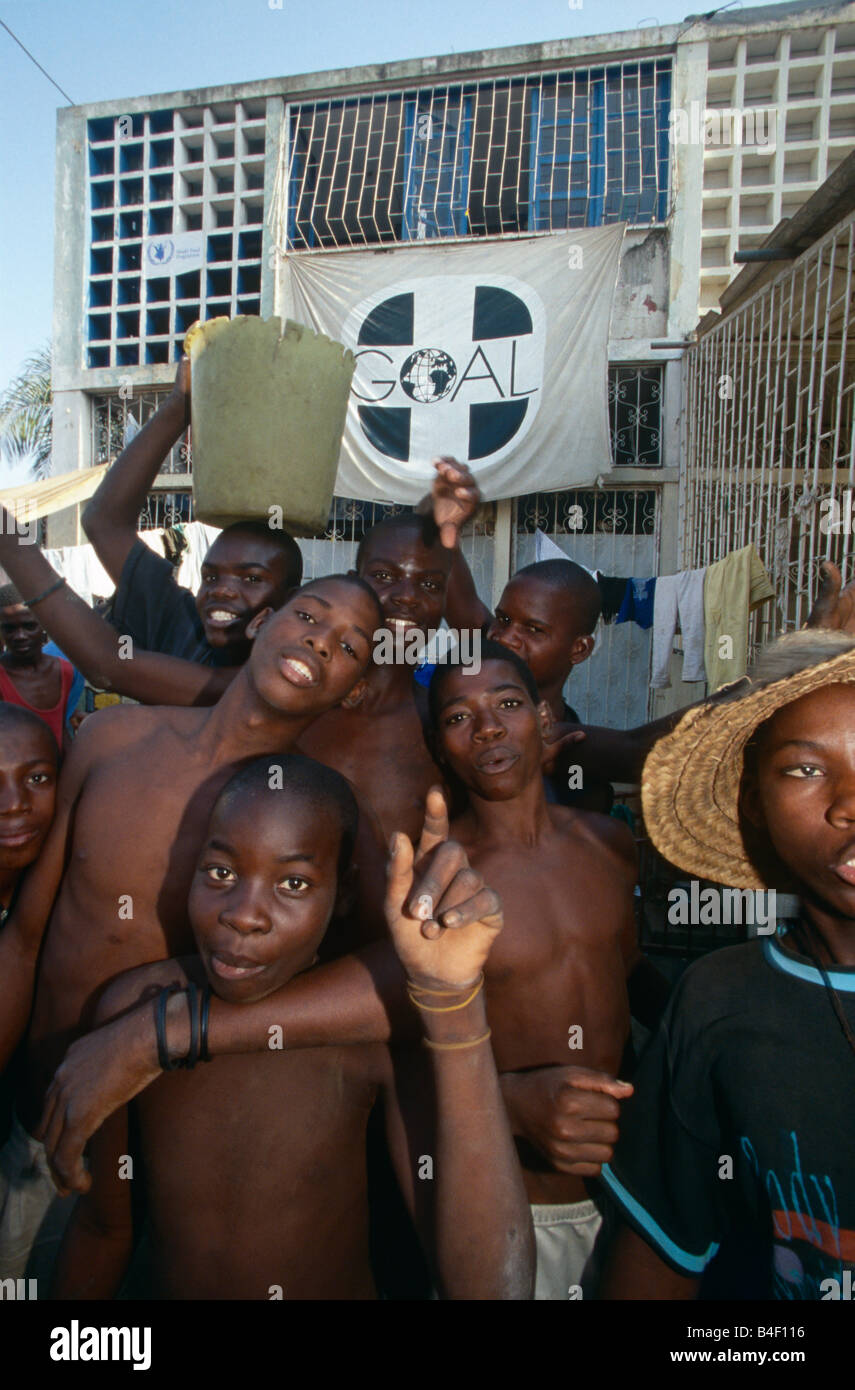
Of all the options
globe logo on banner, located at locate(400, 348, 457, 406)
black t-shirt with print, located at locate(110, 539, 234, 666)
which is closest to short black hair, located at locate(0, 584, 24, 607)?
black t-shirt with print, located at locate(110, 539, 234, 666)

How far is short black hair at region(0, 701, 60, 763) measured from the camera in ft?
5.64

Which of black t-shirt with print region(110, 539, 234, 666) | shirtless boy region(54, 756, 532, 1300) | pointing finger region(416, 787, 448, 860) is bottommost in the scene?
shirtless boy region(54, 756, 532, 1300)

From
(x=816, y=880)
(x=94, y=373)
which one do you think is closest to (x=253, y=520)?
(x=816, y=880)

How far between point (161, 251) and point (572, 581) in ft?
23.8

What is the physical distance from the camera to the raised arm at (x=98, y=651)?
195 cm

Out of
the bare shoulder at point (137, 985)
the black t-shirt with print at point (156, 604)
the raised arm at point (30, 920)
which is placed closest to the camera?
the bare shoulder at point (137, 985)

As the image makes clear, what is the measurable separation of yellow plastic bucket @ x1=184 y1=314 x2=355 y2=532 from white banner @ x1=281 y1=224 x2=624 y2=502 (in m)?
4.72

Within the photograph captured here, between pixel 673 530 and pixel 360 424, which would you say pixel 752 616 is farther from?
pixel 360 424

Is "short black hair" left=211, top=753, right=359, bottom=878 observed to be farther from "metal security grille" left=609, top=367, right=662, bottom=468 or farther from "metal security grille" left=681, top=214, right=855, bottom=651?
"metal security grille" left=609, top=367, right=662, bottom=468

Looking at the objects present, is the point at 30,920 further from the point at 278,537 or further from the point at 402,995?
the point at 278,537

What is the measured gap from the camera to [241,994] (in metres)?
1.38

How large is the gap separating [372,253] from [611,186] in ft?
7.14

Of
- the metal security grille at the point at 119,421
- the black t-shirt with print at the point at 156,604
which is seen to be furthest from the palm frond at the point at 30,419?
the black t-shirt with print at the point at 156,604

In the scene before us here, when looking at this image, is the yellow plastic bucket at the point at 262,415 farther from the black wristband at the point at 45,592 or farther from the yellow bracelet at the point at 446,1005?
the yellow bracelet at the point at 446,1005
